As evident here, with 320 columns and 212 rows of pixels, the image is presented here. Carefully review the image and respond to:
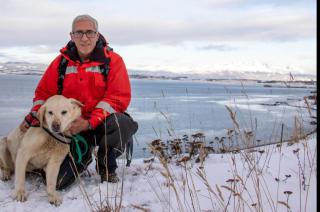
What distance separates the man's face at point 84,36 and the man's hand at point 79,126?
2.55 feet

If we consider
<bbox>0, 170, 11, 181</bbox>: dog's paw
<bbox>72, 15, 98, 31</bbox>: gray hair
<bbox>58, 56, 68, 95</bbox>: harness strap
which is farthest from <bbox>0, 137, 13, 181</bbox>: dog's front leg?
<bbox>72, 15, 98, 31</bbox>: gray hair

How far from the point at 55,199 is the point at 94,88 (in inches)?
50.1

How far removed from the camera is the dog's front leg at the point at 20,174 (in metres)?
3.74

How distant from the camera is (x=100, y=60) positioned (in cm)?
429

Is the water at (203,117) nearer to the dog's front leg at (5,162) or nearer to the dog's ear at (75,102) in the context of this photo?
the dog's ear at (75,102)

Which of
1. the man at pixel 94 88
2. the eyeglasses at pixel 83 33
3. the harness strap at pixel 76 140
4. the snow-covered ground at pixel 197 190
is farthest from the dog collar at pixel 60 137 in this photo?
the eyeglasses at pixel 83 33

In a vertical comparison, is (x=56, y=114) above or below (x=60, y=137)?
above

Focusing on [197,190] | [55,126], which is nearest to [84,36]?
[55,126]

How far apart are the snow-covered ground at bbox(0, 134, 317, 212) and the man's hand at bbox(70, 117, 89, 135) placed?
1.84ft

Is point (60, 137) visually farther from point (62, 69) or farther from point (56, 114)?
point (62, 69)

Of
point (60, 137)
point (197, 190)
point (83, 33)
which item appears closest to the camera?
point (197, 190)

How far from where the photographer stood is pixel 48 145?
4023mm

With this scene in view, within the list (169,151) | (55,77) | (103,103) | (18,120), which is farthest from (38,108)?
(18,120)

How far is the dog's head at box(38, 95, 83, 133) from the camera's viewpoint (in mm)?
3862
